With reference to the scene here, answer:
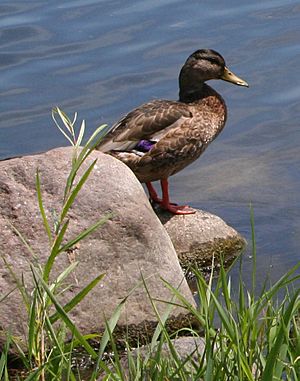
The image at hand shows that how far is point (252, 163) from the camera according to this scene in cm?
837

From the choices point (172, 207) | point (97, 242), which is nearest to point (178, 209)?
point (172, 207)

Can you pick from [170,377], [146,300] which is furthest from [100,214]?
→ [170,377]

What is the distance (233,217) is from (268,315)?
3500 mm

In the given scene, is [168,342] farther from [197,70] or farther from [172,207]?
[197,70]

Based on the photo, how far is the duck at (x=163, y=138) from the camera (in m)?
7.33

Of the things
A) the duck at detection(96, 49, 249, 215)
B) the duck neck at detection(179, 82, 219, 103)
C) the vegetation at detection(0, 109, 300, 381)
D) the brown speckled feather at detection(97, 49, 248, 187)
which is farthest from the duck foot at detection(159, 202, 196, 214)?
the vegetation at detection(0, 109, 300, 381)

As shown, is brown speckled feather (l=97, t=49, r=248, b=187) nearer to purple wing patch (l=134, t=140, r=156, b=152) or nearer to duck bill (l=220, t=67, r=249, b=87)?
purple wing patch (l=134, t=140, r=156, b=152)

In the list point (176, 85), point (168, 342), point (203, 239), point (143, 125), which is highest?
point (168, 342)

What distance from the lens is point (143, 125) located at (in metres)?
7.40

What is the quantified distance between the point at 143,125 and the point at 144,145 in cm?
13

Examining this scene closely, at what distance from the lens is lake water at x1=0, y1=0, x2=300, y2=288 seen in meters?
7.86

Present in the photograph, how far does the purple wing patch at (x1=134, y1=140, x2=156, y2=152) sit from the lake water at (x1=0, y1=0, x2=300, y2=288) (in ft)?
2.05

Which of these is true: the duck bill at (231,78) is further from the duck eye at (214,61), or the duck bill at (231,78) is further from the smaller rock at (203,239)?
the smaller rock at (203,239)

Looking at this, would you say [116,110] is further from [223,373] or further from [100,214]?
[223,373]
